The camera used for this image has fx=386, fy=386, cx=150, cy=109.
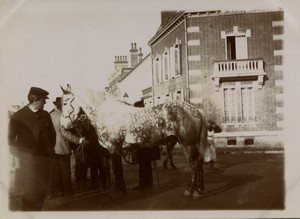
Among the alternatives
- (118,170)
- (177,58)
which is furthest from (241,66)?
(118,170)

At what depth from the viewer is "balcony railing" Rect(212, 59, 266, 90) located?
87.9 inches

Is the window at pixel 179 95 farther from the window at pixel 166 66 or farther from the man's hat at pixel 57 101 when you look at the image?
the man's hat at pixel 57 101

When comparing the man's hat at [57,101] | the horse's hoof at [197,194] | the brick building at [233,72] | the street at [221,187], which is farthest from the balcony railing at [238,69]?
the man's hat at [57,101]

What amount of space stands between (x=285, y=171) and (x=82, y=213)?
1.23 metres

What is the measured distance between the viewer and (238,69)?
7.35ft

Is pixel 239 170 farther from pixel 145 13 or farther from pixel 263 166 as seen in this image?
pixel 145 13

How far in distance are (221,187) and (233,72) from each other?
2.20 feet

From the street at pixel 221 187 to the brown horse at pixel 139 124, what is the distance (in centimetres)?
5

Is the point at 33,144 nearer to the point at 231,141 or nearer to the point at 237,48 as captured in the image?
the point at 231,141

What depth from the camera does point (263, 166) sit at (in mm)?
2256

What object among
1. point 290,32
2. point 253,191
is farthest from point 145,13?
point 253,191

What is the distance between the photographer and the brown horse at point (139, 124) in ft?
7.31

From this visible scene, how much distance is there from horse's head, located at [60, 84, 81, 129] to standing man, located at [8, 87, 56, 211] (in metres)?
0.09

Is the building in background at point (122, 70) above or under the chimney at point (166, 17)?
under
